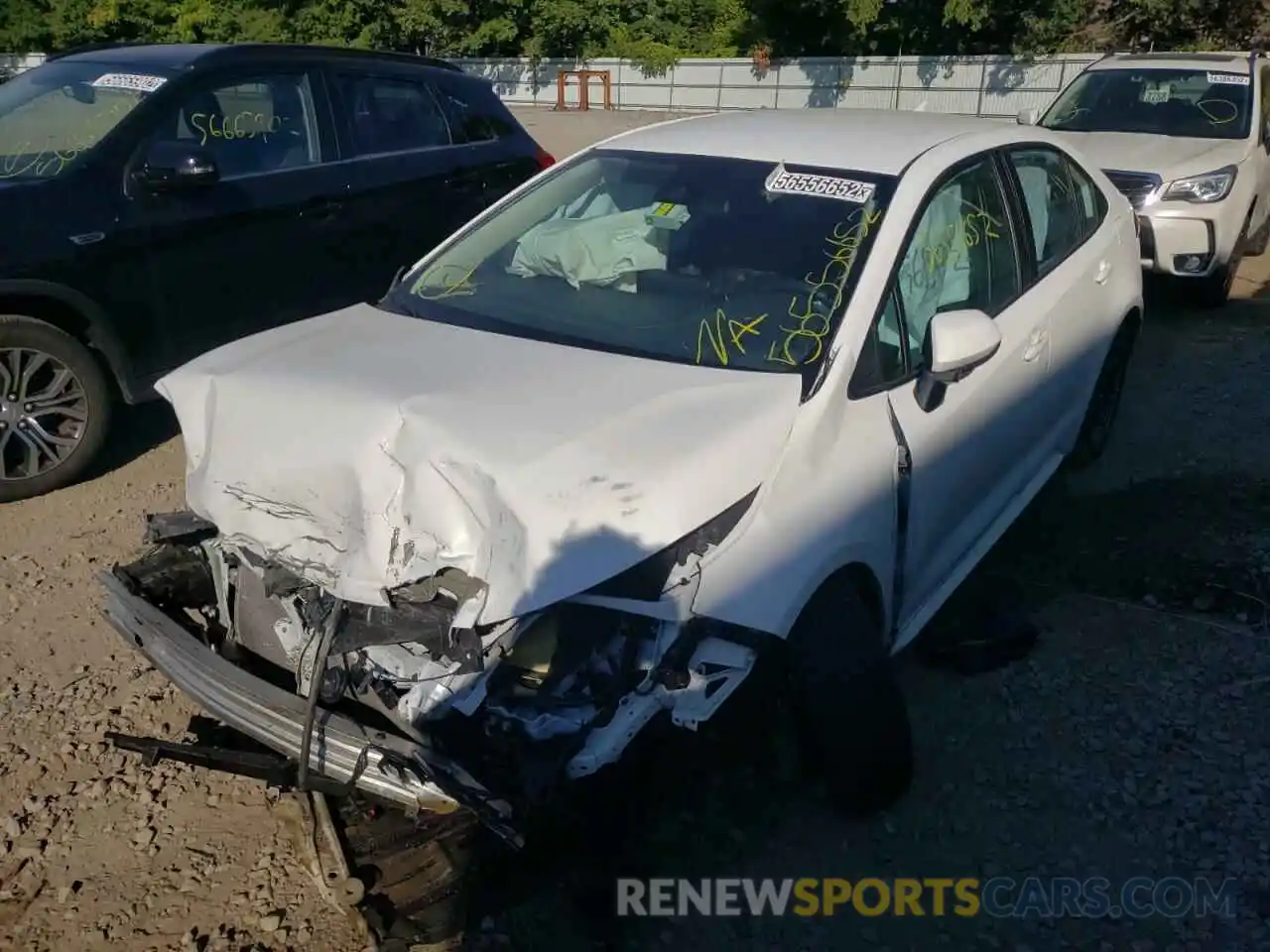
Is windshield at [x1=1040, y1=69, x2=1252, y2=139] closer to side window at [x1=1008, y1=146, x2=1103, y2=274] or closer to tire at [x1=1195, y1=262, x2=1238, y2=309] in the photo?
tire at [x1=1195, y1=262, x2=1238, y2=309]

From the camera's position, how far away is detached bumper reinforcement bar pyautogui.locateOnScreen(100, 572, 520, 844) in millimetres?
2277

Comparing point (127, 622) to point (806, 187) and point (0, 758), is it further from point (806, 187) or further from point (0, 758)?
point (806, 187)

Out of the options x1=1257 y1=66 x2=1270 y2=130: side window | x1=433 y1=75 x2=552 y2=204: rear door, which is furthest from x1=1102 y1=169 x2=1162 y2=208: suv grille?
x1=433 y1=75 x2=552 y2=204: rear door

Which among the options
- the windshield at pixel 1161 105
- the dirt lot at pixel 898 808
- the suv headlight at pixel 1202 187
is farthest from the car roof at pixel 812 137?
the windshield at pixel 1161 105

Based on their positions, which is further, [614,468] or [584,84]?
[584,84]

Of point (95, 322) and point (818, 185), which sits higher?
point (818, 185)

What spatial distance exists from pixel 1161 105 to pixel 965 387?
6879 mm

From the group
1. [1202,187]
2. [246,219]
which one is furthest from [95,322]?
[1202,187]

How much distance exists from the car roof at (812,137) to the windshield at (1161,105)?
5443 mm

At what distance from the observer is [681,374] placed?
9.62 ft

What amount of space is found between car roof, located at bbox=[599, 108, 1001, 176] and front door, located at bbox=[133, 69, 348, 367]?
2183 mm

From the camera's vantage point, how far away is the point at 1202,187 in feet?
25.8

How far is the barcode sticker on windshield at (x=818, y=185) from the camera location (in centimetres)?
335

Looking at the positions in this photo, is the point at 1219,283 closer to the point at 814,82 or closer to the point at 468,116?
the point at 468,116
